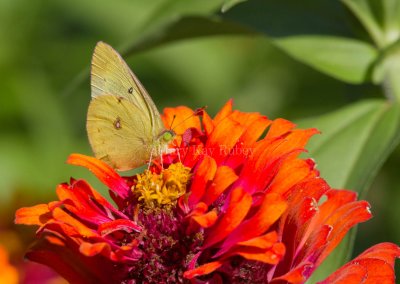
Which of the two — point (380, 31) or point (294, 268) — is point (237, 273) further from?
point (380, 31)

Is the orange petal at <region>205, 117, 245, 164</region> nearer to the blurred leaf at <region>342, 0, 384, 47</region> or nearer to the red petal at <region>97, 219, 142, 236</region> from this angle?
the red petal at <region>97, 219, 142, 236</region>

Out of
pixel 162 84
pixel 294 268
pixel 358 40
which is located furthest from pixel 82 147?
pixel 294 268

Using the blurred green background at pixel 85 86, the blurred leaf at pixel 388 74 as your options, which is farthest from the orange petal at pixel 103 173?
the blurred green background at pixel 85 86

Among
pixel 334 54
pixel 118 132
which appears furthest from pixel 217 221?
pixel 334 54

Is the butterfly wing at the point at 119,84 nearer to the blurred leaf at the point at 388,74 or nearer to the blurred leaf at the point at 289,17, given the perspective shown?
the blurred leaf at the point at 289,17

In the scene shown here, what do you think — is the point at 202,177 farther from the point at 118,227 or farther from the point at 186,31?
the point at 186,31
